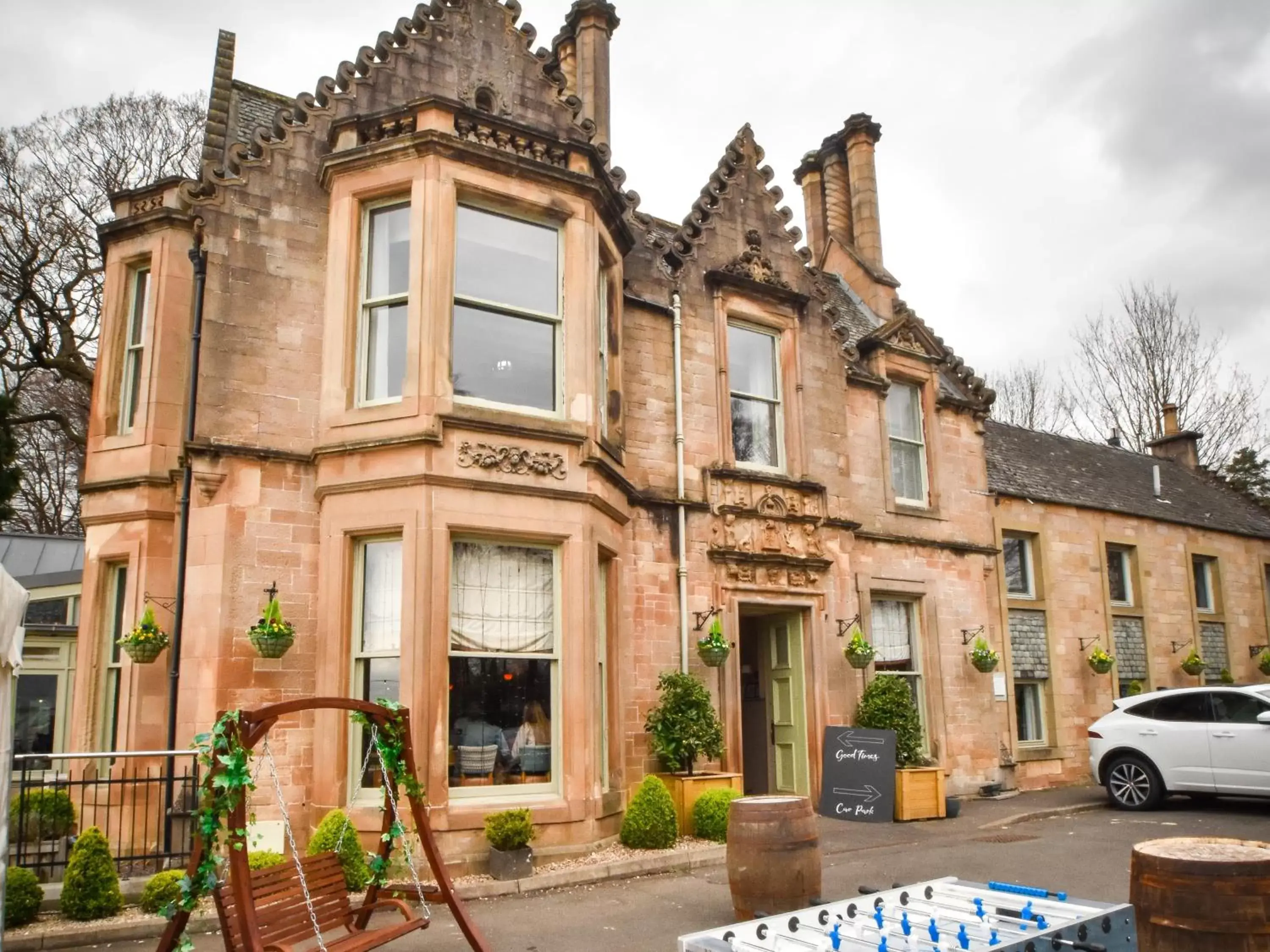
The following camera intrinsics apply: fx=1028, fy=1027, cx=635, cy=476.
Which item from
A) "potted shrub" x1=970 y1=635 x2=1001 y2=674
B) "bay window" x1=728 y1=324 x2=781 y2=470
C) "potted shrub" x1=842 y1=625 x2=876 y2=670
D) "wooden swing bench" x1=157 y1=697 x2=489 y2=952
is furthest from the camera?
"potted shrub" x1=970 y1=635 x2=1001 y2=674

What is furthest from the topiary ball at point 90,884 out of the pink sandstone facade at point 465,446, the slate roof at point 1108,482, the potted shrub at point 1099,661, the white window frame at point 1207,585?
the white window frame at point 1207,585

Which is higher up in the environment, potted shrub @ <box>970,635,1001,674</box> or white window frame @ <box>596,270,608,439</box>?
white window frame @ <box>596,270,608,439</box>

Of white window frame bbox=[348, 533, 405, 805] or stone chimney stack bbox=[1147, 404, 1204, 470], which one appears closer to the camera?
white window frame bbox=[348, 533, 405, 805]

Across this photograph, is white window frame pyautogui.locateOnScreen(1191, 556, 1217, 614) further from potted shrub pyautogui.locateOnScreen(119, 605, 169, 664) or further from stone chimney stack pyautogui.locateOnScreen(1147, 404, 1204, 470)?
potted shrub pyautogui.locateOnScreen(119, 605, 169, 664)

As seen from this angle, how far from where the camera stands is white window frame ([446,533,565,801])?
33.6 feet

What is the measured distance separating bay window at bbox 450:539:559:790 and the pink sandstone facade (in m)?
0.03

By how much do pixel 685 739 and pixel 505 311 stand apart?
5418 millimetres

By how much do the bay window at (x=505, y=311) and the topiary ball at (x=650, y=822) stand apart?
4372 mm

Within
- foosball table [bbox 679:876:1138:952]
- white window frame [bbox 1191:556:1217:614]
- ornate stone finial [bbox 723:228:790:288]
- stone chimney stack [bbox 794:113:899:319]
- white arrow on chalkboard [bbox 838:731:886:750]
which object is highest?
stone chimney stack [bbox 794:113:899:319]

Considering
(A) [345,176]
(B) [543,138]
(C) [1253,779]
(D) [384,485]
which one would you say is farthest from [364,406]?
(C) [1253,779]

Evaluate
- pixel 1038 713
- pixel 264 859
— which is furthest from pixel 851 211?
pixel 264 859

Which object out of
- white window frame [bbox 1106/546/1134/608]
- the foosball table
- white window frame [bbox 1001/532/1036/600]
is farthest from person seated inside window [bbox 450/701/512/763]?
white window frame [bbox 1106/546/1134/608]

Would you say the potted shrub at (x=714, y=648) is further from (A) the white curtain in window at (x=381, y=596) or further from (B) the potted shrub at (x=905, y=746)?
(A) the white curtain in window at (x=381, y=596)

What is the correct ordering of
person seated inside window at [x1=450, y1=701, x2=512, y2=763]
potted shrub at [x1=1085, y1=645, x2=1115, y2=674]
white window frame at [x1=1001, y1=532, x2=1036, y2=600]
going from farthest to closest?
potted shrub at [x1=1085, y1=645, x2=1115, y2=674]
white window frame at [x1=1001, y1=532, x2=1036, y2=600]
person seated inside window at [x1=450, y1=701, x2=512, y2=763]
